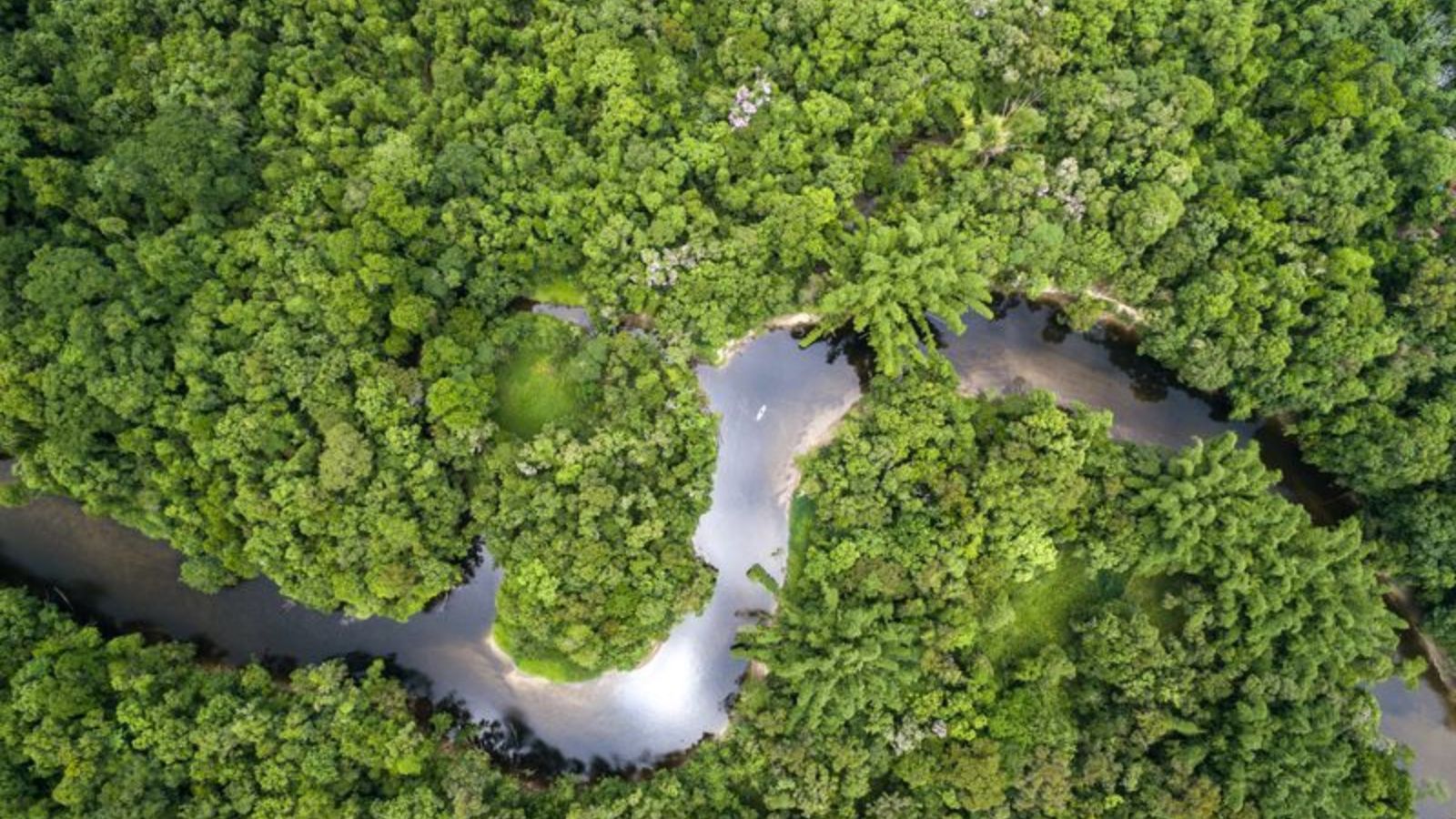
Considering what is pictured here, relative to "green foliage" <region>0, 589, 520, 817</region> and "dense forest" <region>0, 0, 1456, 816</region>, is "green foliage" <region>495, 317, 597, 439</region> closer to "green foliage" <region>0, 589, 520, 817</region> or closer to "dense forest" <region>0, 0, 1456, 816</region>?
"dense forest" <region>0, 0, 1456, 816</region>

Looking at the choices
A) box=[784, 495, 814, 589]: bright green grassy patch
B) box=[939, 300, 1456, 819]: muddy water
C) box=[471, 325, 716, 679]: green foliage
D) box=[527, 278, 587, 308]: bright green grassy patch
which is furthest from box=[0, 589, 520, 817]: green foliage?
box=[939, 300, 1456, 819]: muddy water

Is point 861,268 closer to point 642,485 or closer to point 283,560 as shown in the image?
point 642,485

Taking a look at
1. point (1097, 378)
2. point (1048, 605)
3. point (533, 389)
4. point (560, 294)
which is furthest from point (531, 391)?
point (1097, 378)

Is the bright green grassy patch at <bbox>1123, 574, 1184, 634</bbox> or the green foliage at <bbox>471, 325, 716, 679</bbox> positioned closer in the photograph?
the green foliage at <bbox>471, 325, 716, 679</bbox>

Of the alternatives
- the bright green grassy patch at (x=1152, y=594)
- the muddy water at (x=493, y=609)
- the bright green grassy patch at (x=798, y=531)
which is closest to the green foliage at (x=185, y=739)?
the muddy water at (x=493, y=609)

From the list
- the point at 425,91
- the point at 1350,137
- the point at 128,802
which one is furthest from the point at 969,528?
the point at 128,802

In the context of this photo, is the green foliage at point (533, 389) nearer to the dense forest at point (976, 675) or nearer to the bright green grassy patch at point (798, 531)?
the bright green grassy patch at point (798, 531)
